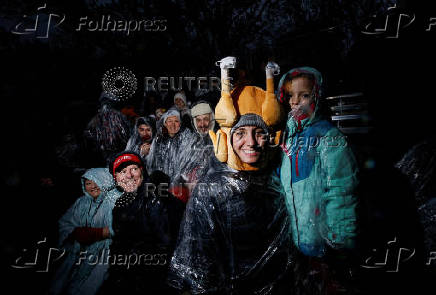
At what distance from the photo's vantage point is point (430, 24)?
2531 mm

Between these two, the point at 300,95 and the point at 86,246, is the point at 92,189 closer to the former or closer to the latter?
the point at 86,246

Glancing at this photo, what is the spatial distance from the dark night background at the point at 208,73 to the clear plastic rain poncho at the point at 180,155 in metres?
0.69

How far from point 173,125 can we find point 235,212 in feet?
4.67

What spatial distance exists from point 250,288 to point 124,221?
1484 mm

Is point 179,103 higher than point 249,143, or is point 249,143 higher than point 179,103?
point 179,103

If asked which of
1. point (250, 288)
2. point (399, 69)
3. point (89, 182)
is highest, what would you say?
point (399, 69)

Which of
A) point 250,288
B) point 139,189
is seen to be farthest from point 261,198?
point 139,189

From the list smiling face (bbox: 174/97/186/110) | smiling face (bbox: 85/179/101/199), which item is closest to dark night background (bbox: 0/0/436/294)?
smiling face (bbox: 85/179/101/199)

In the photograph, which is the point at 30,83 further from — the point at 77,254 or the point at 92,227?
the point at 77,254

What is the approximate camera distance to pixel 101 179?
2.65 metres

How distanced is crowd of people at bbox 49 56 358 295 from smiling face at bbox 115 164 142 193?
0.01 meters

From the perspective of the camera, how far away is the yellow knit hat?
2223 mm

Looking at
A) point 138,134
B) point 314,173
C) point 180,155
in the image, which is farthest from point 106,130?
point 314,173

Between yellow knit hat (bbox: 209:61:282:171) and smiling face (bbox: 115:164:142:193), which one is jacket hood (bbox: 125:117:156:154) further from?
yellow knit hat (bbox: 209:61:282:171)
